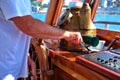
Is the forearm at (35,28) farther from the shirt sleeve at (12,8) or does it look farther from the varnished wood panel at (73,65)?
the varnished wood panel at (73,65)

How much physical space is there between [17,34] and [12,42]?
57mm

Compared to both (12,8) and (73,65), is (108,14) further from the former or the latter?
(12,8)

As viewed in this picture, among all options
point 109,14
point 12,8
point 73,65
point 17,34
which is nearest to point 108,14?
point 109,14

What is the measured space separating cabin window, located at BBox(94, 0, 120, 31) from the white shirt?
58.5 inches

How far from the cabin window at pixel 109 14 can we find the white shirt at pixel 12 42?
1.49m

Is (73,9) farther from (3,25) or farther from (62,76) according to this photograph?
(3,25)

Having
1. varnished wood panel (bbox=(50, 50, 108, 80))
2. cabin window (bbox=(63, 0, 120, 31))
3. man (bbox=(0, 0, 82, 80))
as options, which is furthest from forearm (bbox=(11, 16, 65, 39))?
cabin window (bbox=(63, 0, 120, 31))

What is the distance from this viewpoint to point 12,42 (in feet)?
3.70

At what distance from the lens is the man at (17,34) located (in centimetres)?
98

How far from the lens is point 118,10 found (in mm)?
2520

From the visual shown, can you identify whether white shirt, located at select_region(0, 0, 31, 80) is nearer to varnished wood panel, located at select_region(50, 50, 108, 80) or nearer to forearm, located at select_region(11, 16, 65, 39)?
forearm, located at select_region(11, 16, 65, 39)

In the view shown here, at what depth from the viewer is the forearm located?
1001mm

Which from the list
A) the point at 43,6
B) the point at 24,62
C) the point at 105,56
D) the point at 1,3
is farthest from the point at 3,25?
the point at 43,6

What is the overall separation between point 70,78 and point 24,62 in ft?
1.38
